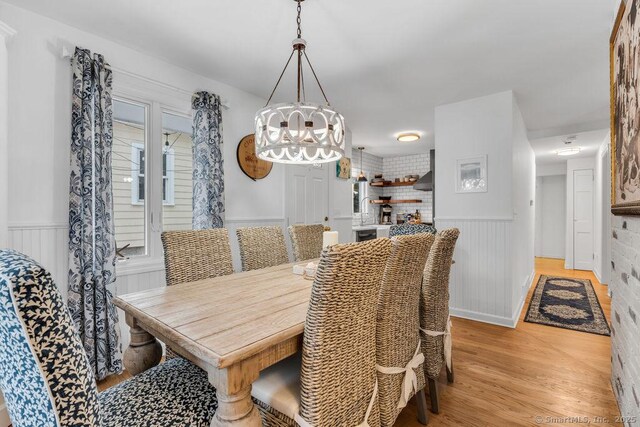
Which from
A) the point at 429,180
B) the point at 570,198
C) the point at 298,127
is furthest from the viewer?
the point at 570,198

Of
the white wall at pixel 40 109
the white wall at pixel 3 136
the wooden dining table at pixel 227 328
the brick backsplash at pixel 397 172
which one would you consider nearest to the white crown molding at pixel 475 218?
the wooden dining table at pixel 227 328

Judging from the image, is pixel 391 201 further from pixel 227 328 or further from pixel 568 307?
pixel 227 328

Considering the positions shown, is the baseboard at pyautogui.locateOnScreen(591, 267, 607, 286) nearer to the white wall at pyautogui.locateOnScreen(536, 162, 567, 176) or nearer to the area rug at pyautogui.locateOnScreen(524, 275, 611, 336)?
the area rug at pyautogui.locateOnScreen(524, 275, 611, 336)

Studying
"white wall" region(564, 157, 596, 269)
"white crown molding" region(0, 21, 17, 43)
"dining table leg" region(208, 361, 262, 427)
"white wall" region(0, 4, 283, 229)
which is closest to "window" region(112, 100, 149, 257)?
"white wall" region(0, 4, 283, 229)

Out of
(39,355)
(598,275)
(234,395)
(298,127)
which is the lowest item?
(598,275)

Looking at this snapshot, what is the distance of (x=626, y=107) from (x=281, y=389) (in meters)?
2.15

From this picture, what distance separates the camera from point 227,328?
1.15 m

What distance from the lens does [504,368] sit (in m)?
2.38

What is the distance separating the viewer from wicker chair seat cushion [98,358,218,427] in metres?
1.05

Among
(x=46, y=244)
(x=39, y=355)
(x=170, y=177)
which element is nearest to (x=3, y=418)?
(x=46, y=244)

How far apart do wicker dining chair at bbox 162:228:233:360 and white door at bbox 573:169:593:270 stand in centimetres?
702

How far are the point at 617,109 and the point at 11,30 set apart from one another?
3.64 meters

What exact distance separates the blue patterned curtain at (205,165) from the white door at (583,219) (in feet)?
22.8

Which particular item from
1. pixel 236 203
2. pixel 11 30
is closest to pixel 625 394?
pixel 236 203
